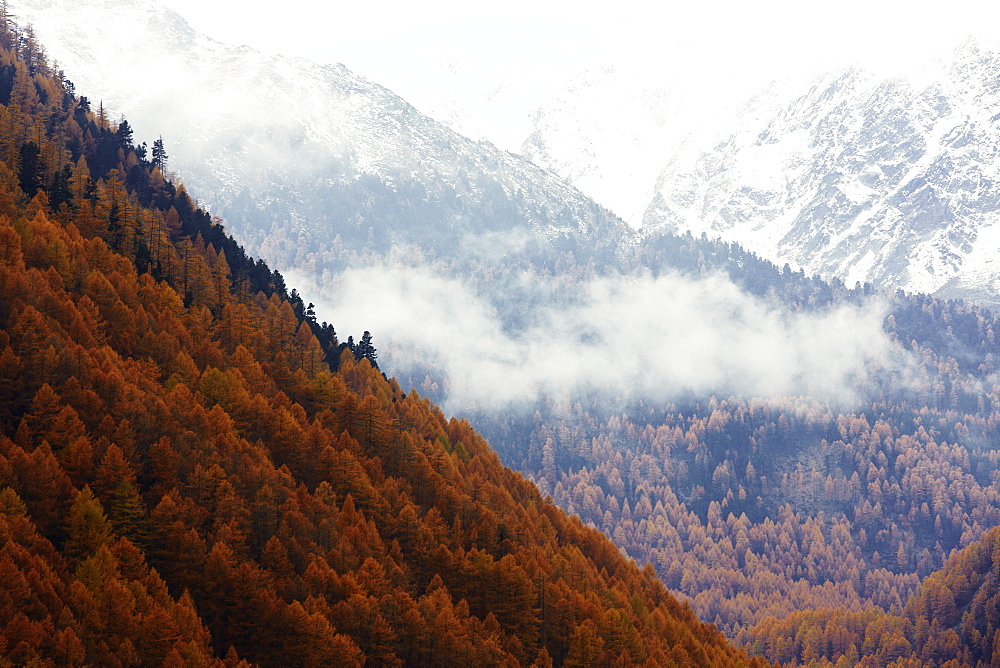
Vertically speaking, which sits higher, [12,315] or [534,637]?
[12,315]

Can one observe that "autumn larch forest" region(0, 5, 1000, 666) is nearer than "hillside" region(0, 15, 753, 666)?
Yes

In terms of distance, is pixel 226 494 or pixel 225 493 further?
pixel 225 493

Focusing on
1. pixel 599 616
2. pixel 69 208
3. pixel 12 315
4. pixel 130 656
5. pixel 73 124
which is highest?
pixel 73 124

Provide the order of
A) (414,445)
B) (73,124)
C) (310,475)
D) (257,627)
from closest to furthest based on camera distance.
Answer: (257,627)
(310,475)
(414,445)
(73,124)

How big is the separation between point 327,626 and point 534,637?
102 feet

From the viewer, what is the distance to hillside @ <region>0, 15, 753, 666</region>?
315ft

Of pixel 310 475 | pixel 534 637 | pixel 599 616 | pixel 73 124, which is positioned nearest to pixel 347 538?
pixel 310 475

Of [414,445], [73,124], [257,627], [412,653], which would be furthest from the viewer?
[73,124]

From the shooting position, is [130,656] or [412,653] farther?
[412,653]

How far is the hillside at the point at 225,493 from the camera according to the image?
9600 centimetres

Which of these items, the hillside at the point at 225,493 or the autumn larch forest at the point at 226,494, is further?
the hillside at the point at 225,493

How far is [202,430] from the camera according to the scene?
11950 centimetres

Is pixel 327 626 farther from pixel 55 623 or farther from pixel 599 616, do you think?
pixel 599 616

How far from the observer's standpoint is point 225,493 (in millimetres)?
111000
